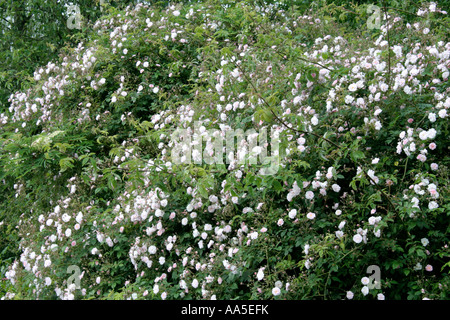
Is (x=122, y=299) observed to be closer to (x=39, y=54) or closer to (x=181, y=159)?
(x=181, y=159)

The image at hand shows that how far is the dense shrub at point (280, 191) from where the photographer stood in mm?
2699

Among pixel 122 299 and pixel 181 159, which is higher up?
pixel 181 159

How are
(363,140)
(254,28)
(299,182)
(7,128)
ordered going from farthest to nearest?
(7,128) < (254,28) < (363,140) < (299,182)

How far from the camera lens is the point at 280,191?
3.07m

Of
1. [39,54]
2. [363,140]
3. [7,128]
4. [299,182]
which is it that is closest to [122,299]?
[299,182]

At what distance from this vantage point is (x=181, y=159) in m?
3.50

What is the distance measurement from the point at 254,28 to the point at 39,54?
12.1 ft

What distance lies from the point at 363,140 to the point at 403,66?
0.74 meters

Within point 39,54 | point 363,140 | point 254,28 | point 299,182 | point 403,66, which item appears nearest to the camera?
point 299,182

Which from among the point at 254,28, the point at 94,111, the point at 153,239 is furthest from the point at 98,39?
the point at 153,239

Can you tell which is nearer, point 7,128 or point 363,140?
point 363,140

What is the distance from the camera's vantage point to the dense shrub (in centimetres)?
270
